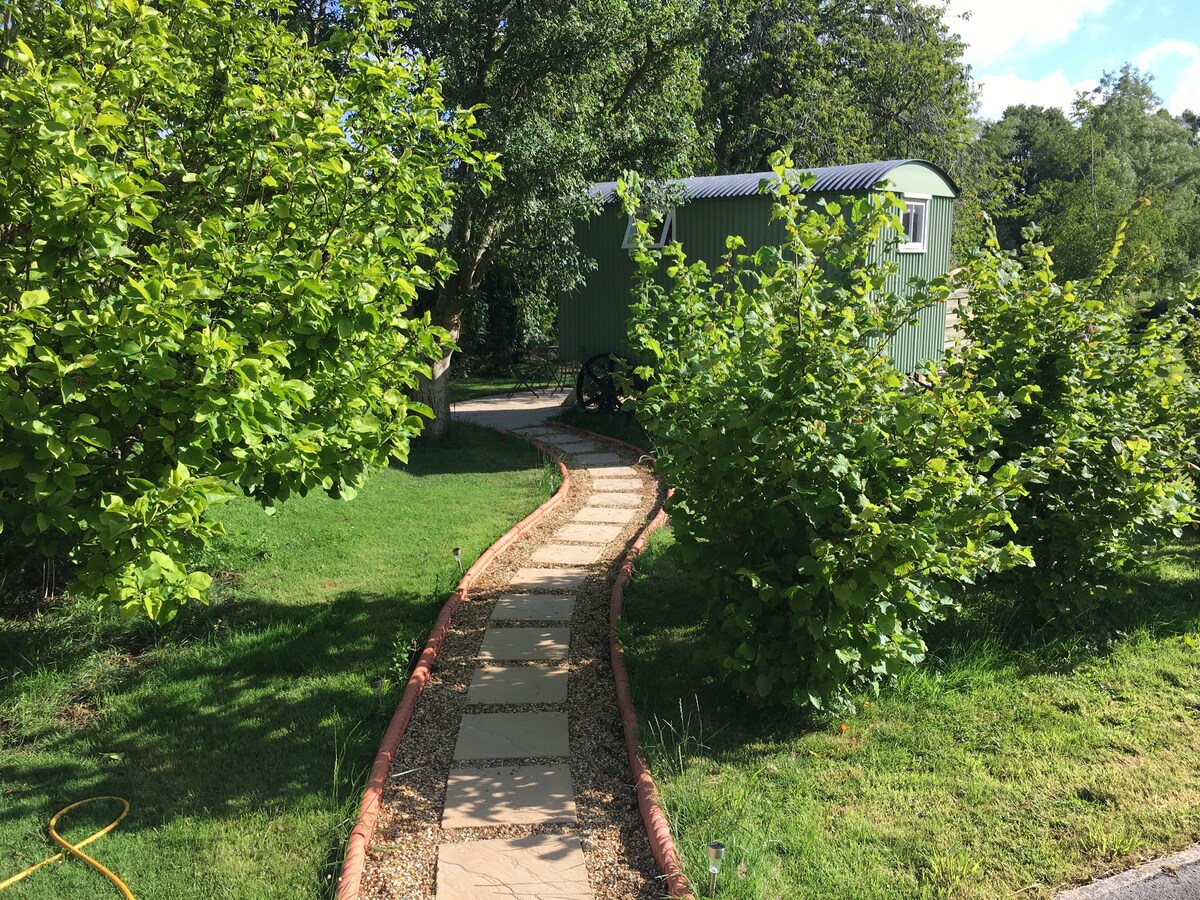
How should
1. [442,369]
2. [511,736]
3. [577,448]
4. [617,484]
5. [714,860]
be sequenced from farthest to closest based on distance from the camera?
[577,448] < [442,369] < [617,484] < [511,736] < [714,860]

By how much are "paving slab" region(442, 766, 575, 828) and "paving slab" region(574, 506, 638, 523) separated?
12.9 feet

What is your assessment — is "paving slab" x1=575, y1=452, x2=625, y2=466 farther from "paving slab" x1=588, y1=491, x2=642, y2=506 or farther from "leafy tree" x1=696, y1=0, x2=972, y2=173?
"leafy tree" x1=696, y1=0, x2=972, y2=173

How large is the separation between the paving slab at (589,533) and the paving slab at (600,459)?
8.03 ft

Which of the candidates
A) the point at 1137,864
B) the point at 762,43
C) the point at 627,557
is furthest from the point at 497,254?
the point at 762,43

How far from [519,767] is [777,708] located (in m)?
1.29

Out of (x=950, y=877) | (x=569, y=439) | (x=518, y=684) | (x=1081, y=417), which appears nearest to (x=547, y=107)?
(x=569, y=439)

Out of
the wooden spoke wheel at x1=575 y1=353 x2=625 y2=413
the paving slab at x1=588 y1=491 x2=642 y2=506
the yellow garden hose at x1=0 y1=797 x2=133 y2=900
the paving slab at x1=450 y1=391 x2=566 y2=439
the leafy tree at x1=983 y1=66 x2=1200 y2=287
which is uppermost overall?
the leafy tree at x1=983 y1=66 x2=1200 y2=287

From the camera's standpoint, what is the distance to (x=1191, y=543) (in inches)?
286

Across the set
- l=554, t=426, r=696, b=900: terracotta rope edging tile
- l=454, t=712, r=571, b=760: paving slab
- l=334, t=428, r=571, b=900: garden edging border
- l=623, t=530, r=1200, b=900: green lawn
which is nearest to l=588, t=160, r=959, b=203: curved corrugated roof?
l=334, t=428, r=571, b=900: garden edging border

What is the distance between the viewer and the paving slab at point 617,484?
877 centimetres

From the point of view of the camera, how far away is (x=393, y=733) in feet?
13.2

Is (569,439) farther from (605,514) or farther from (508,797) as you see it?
(508,797)

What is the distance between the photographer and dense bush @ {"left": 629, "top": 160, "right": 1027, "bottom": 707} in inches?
143

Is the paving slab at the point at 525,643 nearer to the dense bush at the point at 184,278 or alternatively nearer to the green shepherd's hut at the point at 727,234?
the dense bush at the point at 184,278
